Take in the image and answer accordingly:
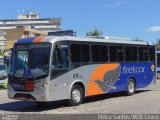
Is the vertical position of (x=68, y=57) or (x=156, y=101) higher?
(x=68, y=57)

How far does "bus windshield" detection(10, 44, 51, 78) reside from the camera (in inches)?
624

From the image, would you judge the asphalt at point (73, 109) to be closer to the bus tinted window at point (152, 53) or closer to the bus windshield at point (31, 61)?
the bus windshield at point (31, 61)

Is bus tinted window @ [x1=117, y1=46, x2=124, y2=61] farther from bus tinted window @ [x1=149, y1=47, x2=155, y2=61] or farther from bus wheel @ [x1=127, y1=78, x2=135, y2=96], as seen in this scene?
bus tinted window @ [x1=149, y1=47, x2=155, y2=61]

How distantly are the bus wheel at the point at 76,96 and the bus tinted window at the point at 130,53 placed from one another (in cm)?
467

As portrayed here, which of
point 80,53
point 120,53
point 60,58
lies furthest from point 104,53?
point 60,58

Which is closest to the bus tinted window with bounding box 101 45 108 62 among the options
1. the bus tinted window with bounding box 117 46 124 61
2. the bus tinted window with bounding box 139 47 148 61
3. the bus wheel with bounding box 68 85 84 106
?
the bus tinted window with bounding box 117 46 124 61

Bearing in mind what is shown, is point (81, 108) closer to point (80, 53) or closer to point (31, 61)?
point (80, 53)

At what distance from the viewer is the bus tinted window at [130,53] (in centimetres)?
2143

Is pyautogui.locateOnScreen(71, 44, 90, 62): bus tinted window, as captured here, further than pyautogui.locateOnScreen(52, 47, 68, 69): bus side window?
Yes

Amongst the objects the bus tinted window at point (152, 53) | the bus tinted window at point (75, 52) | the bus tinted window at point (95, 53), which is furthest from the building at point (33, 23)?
the bus tinted window at point (75, 52)

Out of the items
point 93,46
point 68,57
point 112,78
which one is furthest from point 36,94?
point 112,78

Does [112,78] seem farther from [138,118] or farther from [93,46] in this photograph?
[138,118]

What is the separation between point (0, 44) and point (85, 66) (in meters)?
94.4

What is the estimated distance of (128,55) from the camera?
2159cm
